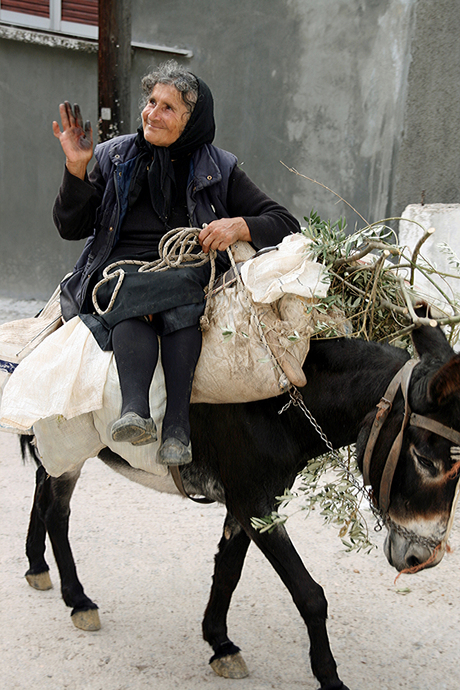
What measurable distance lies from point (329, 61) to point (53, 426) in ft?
21.1

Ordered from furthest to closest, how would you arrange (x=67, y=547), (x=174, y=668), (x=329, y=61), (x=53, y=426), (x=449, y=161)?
1. (x=329, y=61)
2. (x=449, y=161)
3. (x=67, y=547)
4. (x=174, y=668)
5. (x=53, y=426)

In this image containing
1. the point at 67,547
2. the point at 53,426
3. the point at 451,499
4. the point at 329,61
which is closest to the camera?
the point at 451,499

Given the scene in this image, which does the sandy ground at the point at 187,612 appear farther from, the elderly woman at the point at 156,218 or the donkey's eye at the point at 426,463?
the elderly woman at the point at 156,218

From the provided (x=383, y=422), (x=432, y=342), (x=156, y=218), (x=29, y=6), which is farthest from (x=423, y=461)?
(x=29, y=6)

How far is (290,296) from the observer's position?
221 centimetres

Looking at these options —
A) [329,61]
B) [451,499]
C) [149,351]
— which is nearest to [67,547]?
[149,351]

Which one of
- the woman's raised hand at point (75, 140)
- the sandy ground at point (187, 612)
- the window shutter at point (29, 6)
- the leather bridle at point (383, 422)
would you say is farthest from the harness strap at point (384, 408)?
the window shutter at point (29, 6)

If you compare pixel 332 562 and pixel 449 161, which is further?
pixel 449 161

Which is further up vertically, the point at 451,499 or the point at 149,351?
the point at 149,351

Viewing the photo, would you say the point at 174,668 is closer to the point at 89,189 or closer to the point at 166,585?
the point at 166,585

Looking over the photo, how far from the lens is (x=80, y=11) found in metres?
7.39

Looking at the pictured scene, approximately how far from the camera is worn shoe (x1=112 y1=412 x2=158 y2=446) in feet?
6.65

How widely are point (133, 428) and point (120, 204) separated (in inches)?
37.4

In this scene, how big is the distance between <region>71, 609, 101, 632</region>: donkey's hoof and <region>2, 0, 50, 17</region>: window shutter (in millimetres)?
6863
